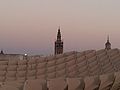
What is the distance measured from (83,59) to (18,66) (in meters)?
4.93

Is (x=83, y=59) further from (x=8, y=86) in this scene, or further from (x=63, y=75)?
(x=8, y=86)

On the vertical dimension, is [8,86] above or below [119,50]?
below

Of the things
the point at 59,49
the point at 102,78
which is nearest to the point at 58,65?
the point at 102,78

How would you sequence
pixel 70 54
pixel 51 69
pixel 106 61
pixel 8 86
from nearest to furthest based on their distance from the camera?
pixel 8 86 < pixel 106 61 < pixel 51 69 < pixel 70 54

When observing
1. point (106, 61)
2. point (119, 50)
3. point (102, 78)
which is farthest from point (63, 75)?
point (102, 78)

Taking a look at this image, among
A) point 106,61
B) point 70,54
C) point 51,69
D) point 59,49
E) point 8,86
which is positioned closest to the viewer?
point 8,86

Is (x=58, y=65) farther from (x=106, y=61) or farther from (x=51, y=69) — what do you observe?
(x=106, y=61)

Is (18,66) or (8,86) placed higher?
(18,66)

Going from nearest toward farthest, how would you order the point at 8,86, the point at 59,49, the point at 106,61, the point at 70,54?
the point at 8,86, the point at 106,61, the point at 70,54, the point at 59,49

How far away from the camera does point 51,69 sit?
22.0 m

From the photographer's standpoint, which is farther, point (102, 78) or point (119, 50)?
point (119, 50)

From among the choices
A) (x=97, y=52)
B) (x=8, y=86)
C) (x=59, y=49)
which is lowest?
(x=8, y=86)

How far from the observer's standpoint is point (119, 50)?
21953mm

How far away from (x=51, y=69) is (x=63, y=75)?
56.1 inches
